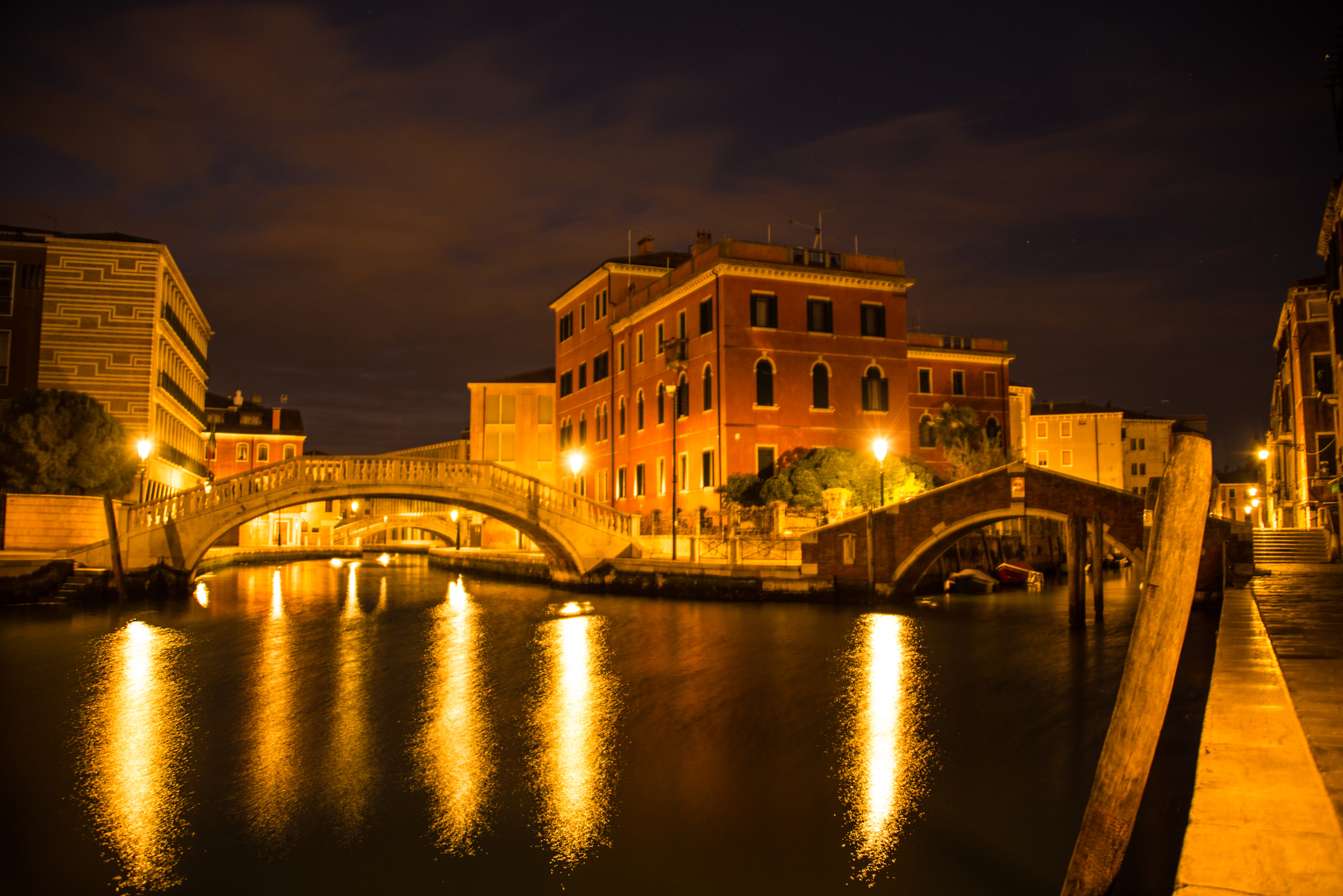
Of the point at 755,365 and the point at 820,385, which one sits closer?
the point at 755,365

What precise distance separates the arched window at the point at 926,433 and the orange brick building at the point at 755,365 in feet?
19.5

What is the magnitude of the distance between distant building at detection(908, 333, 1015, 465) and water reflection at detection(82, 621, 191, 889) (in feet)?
93.7

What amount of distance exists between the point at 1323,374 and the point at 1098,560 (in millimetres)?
15917

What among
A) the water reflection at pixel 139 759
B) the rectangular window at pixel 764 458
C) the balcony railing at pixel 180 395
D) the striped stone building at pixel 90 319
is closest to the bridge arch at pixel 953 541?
the rectangular window at pixel 764 458

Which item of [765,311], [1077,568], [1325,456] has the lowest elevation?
[1077,568]

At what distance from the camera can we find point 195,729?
10062 millimetres

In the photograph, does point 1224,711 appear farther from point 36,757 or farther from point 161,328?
point 161,328

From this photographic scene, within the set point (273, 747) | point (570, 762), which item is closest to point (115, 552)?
point (273, 747)

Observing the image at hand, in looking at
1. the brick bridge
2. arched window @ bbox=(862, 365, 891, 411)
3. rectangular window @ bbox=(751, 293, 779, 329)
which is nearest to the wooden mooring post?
the brick bridge

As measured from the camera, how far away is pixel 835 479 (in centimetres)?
2567

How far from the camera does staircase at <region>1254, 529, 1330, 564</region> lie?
25594 millimetres

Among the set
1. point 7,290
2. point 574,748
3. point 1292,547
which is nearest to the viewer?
point 574,748

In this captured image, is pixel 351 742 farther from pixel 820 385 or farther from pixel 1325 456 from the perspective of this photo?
pixel 1325 456

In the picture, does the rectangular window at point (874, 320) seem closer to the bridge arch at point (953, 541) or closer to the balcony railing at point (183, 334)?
the bridge arch at point (953, 541)
